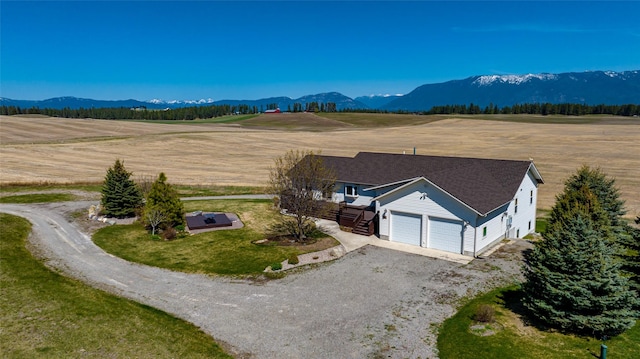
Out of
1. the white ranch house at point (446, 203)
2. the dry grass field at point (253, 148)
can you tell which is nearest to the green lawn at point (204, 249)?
the white ranch house at point (446, 203)

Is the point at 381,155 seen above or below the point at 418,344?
above

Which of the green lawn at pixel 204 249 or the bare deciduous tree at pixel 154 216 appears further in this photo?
the bare deciduous tree at pixel 154 216

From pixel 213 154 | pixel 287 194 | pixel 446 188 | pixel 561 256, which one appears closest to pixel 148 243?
pixel 287 194

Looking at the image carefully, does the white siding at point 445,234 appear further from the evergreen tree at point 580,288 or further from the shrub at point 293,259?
the shrub at point 293,259

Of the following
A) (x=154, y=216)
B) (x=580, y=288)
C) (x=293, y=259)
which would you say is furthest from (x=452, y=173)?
(x=154, y=216)

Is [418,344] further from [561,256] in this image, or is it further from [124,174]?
[124,174]
